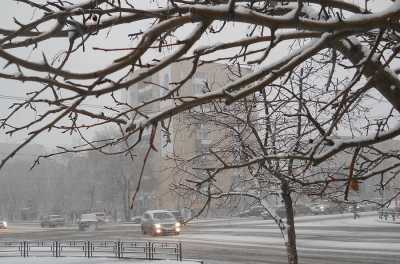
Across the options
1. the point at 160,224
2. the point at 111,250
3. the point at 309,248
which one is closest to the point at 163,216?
the point at 160,224

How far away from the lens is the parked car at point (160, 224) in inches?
1318

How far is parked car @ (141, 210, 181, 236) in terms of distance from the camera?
33481 millimetres

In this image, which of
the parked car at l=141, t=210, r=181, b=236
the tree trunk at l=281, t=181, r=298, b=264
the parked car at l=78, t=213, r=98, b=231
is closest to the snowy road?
the parked car at l=141, t=210, r=181, b=236

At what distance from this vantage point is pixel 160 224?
33.5m

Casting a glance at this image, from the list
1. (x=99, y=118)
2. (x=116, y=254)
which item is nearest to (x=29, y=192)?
(x=116, y=254)

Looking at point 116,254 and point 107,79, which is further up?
point 107,79

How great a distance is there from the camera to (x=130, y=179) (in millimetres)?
63281

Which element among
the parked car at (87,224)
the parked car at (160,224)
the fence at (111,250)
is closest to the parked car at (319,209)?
the parked car at (87,224)

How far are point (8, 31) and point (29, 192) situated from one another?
91962 millimetres

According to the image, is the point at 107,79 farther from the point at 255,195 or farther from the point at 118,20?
the point at 255,195

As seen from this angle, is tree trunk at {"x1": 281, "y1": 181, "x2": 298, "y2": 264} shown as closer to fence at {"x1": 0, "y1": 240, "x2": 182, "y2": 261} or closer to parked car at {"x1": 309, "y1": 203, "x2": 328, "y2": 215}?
fence at {"x1": 0, "y1": 240, "x2": 182, "y2": 261}

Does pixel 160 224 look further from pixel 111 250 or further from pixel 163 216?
pixel 111 250

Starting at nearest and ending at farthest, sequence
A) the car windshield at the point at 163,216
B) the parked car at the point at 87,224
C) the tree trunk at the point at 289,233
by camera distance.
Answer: the tree trunk at the point at 289,233, the car windshield at the point at 163,216, the parked car at the point at 87,224

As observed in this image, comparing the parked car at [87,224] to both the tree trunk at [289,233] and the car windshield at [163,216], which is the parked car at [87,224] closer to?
the car windshield at [163,216]
